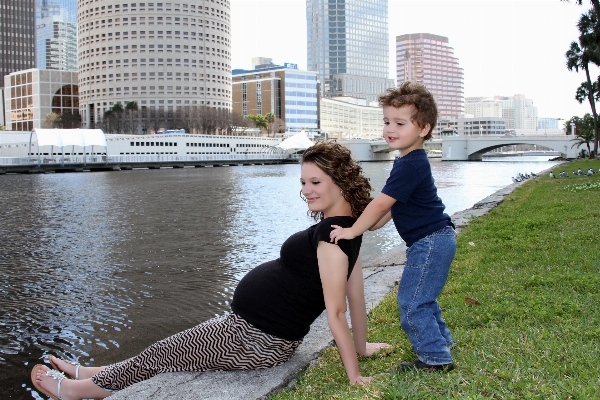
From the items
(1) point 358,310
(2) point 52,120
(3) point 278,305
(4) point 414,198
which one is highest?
(2) point 52,120

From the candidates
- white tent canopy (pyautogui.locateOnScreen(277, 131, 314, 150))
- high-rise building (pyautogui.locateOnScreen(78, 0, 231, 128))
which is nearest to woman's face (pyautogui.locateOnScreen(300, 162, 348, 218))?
white tent canopy (pyautogui.locateOnScreen(277, 131, 314, 150))

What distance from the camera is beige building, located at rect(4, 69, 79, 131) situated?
144 m

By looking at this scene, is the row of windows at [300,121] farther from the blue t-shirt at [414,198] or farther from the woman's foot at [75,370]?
the blue t-shirt at [414,198]

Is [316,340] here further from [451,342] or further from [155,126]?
[155,126]

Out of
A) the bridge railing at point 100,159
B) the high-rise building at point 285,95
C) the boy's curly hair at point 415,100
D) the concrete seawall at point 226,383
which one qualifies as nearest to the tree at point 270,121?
the high-rise building at point 285,95

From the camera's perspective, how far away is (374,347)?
4.14 m

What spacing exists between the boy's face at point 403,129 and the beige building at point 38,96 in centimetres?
15013

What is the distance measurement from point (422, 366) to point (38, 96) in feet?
511

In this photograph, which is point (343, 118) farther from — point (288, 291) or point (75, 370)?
point (288, 291)

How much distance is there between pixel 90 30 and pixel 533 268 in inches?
5856

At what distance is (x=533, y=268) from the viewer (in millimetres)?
6148

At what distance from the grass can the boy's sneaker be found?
88 mm

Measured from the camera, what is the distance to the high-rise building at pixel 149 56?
444 ft

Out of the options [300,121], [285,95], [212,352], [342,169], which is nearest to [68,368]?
[212,352]
